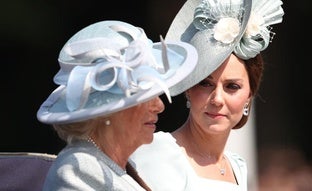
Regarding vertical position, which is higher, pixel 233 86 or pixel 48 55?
pixel 233 86

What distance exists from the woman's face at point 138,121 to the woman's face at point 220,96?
0.52 metres

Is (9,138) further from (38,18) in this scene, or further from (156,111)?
(156,111)

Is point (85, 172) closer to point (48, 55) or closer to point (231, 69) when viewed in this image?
point (231, 69)

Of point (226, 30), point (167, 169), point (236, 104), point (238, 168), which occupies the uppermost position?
point (226, 30)

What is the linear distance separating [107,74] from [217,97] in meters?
0.65

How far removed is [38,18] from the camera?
6.31 metres

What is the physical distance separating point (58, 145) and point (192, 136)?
3055mm

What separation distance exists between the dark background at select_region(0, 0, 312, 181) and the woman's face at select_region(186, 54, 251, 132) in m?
2.98

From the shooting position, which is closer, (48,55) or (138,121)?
(138,121)

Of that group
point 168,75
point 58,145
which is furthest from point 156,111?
point 58,145

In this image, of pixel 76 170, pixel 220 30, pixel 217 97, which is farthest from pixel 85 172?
pixel 220 30

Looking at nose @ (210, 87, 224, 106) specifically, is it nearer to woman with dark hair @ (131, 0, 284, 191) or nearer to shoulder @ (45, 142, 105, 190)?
woman with dark hair @ (131, 0, 284, 191)

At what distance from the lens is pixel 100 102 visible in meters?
2.59

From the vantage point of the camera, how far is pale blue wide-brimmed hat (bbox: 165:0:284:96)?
125 inches
